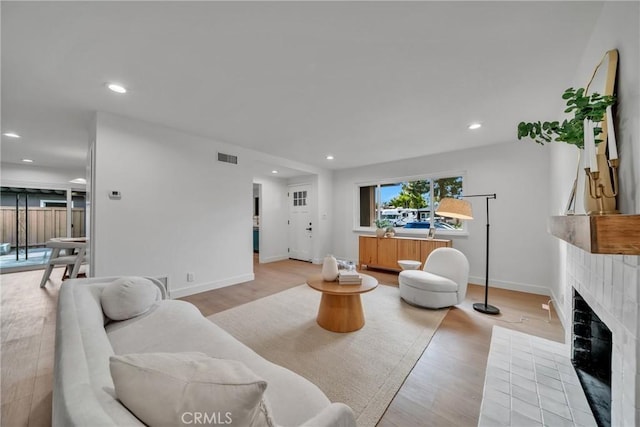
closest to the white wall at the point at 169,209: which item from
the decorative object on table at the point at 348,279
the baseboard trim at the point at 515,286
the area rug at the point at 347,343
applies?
the area rug at the point at 347,343

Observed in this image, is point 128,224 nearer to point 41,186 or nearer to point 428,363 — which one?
point 428,363

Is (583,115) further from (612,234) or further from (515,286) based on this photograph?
(515,286)

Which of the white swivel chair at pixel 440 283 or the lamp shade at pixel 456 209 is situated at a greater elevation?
the lamp shade at pixel 456 209

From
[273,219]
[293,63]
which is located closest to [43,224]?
[273,219]

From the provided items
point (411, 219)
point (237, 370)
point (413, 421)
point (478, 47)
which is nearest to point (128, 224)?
point (237, 370)

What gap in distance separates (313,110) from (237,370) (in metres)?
2.59

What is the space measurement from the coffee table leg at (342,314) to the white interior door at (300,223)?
360 cm

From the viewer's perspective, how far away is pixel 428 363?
1962 mm

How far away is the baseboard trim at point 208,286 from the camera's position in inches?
132

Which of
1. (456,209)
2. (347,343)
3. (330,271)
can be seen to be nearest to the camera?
(347,343)

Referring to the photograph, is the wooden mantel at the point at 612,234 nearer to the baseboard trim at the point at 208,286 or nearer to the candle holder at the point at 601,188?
the candle holder at the point at 601,188

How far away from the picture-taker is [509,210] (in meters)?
3.86

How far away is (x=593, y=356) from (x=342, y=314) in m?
1.89

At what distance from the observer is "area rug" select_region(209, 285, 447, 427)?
1.67m
